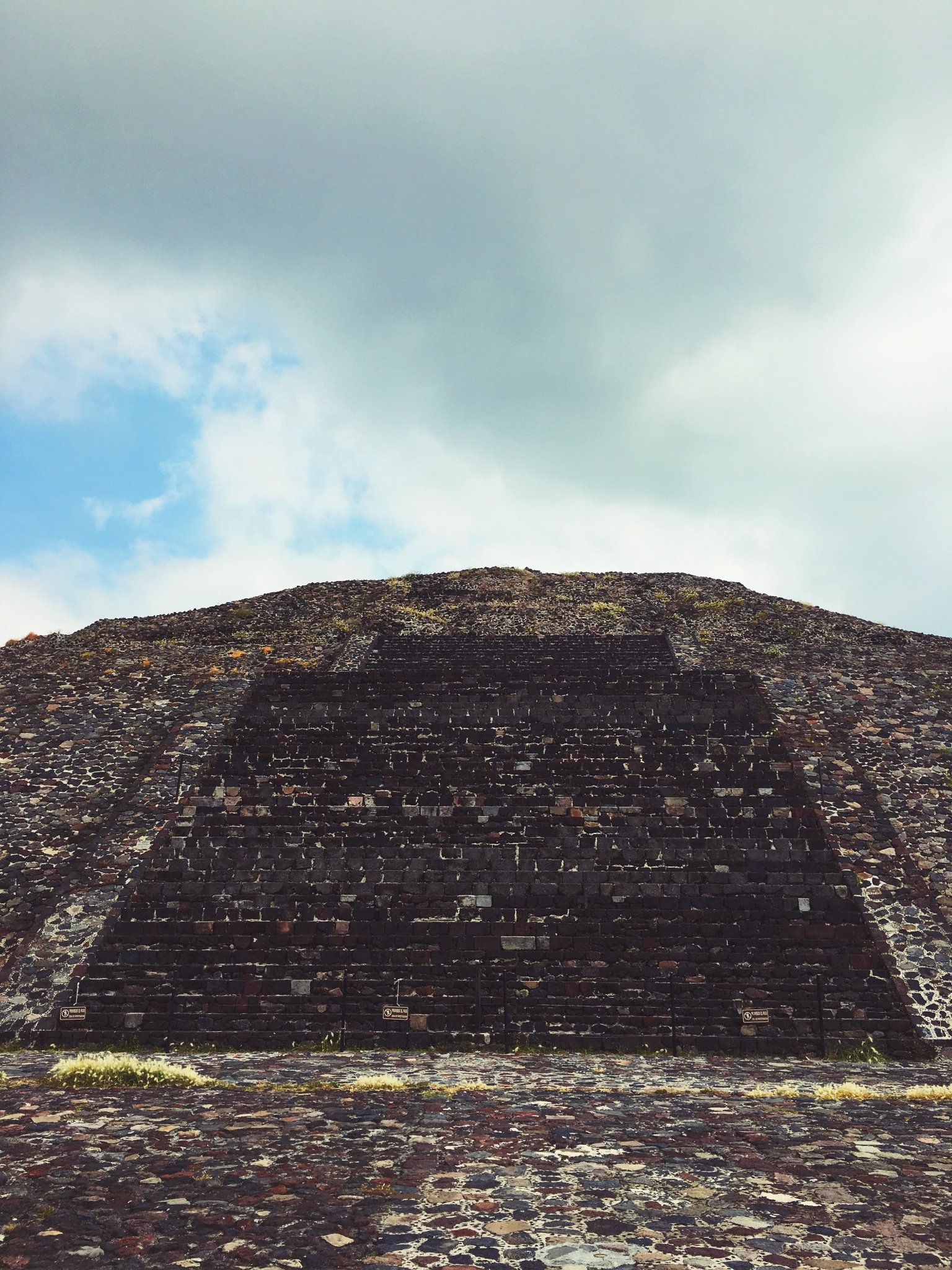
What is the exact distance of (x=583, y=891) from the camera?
13609 mm

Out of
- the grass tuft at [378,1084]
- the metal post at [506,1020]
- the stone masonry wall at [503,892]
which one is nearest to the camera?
the grass tuft at [378,1084]

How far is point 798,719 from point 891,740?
2045 millimetres

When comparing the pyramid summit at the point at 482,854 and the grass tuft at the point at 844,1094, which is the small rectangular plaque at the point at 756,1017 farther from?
the grass tuft at the point at 844,1094

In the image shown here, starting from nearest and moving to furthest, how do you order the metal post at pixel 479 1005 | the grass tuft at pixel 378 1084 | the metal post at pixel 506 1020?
the grass tuft at pixel 378 1084 → the metal post at pixel 506 1020 → the metal post at pixel 479 1005

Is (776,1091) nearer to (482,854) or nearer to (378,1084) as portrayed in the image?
(378,1084)

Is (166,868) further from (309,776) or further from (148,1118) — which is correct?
(148,1118)

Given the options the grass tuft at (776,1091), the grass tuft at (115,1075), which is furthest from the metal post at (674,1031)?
the grass tuft at (115,1075)

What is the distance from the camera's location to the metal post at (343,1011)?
11359 millimetres

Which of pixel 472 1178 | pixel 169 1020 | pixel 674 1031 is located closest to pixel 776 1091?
pixel 674 1031

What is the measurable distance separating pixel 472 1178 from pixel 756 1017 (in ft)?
24.7

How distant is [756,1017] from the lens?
37.5 feet

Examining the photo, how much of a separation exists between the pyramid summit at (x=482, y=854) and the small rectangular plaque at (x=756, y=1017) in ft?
0.13

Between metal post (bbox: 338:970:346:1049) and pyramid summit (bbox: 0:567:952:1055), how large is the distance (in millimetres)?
40

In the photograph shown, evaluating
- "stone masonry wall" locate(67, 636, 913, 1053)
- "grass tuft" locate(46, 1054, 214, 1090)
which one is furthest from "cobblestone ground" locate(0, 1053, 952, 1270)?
"stone masonry wall" locate(67, 636, 913, 1053)
